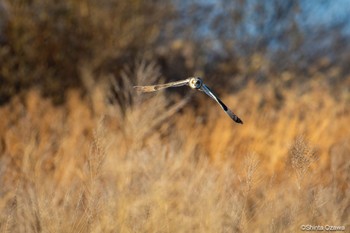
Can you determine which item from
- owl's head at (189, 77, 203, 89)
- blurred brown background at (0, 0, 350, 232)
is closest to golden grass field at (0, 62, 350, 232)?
blurred brown background at (0, 0, 350, 232)

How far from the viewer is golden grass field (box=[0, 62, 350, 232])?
230 centimetres

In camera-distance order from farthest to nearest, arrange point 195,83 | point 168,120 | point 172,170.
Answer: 1. point 168,120
2. point 172,170
3. point 195,83

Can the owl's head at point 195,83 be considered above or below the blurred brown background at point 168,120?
below

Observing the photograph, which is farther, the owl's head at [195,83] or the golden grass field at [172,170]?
the golden grass field at [172,170]

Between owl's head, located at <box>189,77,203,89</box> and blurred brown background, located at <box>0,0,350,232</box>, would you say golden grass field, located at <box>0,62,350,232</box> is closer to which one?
blurred brown background, located at <box>0,0,350,232</box>

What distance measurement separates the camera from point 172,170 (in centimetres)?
308

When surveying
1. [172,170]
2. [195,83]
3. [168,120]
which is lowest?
[195,83]

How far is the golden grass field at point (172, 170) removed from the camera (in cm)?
230

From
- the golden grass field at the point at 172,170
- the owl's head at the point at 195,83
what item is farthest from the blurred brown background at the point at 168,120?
the owl's head at the point at 195,83

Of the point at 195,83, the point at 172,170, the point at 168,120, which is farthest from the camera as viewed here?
the point at 168,120

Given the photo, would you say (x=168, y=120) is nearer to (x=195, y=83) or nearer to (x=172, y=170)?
(x=172, y=170)

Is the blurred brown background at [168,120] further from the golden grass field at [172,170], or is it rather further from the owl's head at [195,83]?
the owl's head at [195,83]

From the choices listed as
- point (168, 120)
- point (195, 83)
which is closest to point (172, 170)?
point (195, 83)

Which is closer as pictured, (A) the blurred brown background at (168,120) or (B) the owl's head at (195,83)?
(B) the owl's head at (195,83)
